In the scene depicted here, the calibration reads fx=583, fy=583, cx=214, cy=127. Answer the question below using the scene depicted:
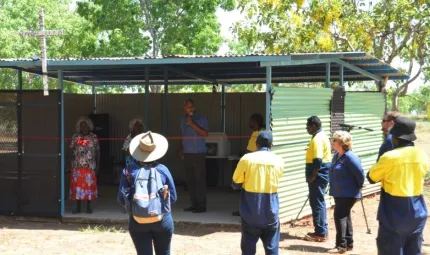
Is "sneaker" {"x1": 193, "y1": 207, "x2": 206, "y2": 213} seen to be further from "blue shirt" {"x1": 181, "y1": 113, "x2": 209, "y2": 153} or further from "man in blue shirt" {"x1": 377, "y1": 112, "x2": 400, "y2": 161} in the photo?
"man in blue shirt" {"x1": 377, "y1": 112, "x2": 400, "y2": 161}

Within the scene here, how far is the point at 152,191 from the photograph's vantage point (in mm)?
5094

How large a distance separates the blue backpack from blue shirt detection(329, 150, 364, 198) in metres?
2.76

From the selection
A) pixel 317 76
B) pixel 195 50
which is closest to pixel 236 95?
pixel 317 76

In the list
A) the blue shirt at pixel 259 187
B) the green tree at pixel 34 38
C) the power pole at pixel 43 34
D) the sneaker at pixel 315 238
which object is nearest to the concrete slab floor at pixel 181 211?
the sneaker at pixel 315 238

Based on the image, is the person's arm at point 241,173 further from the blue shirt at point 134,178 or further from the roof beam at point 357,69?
the roof beam at point 357,69

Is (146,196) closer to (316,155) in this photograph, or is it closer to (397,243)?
(397,243)

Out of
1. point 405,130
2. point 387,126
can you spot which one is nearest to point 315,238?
point 387,126

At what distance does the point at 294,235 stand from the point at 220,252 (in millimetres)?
1496

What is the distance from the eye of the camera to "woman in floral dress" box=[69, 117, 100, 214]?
9.62 m

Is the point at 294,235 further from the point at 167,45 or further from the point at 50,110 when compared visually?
the point at 167,45

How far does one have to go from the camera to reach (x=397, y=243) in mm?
5109

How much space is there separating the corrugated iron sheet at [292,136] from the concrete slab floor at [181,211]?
93 cm

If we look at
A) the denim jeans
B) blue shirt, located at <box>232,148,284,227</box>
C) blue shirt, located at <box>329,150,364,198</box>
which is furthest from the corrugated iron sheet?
blue shirt, located at <box>232,148,284,227</box>

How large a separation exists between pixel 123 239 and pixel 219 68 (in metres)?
4.54
